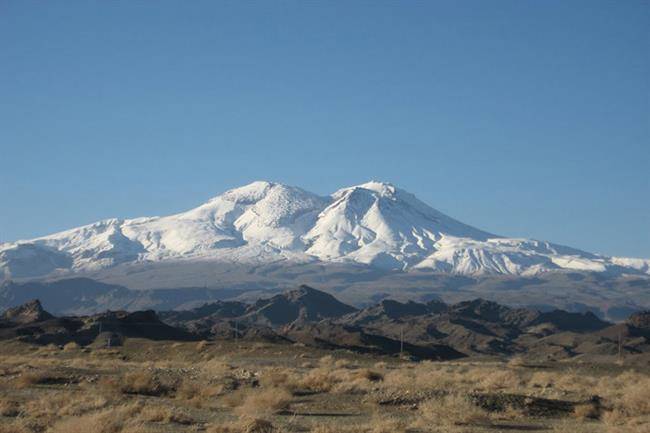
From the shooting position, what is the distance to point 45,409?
19.5m

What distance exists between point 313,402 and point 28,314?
7216 cm

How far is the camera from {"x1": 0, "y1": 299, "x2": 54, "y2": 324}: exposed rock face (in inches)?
3338

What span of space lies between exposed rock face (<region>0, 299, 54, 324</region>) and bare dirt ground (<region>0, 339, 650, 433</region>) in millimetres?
55070

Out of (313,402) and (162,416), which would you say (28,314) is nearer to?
(313,402)

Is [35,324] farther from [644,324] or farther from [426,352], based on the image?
[644,324]

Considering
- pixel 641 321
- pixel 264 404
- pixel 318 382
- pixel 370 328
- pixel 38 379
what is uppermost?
pixel 264 404

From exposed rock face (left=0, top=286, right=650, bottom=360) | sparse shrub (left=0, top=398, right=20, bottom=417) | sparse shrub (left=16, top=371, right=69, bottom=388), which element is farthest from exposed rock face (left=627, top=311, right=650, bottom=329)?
sparse shrub (left=0, top=398, right=20, bottom=417)

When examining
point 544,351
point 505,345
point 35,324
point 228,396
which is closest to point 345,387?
point 228,396

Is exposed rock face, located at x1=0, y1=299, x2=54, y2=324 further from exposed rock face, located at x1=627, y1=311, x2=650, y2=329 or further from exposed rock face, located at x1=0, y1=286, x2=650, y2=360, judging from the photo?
exposed rock face, located at x1=627, y1=311, x2=650, y2=329

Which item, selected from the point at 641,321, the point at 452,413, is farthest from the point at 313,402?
the point at 641,321

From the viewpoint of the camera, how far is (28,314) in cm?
8988

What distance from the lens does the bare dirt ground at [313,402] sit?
59.5 ft

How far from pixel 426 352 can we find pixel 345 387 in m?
44.0

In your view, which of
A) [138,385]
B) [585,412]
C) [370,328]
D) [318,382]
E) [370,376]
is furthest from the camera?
[370,328]
